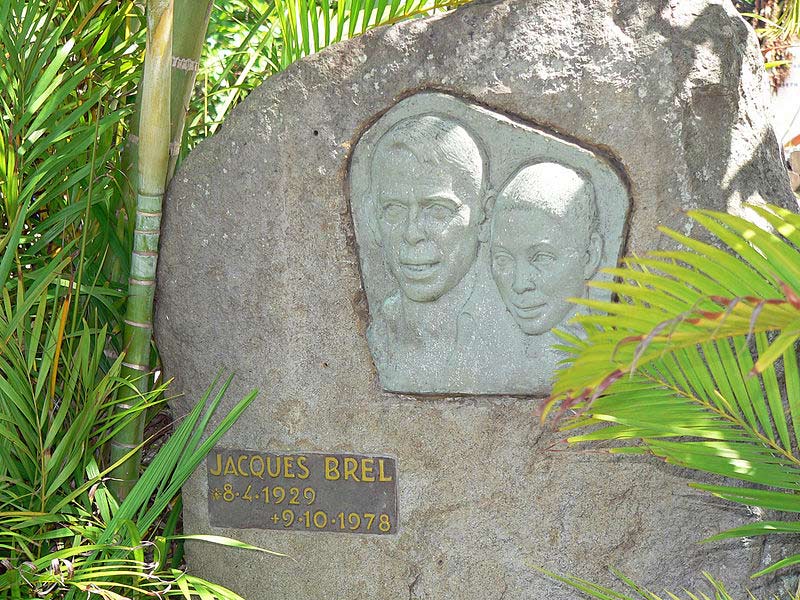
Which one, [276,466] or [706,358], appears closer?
[706,358]

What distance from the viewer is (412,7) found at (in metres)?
2.49

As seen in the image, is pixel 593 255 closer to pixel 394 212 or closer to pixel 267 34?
pixel 394 212

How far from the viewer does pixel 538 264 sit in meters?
1.99

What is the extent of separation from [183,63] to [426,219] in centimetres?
68

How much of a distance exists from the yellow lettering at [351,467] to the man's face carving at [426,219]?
0.39 meters

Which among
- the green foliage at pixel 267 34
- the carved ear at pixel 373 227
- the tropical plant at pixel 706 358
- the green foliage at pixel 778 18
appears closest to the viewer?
the tropical plant at pixel 706 358

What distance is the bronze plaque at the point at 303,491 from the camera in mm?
2152

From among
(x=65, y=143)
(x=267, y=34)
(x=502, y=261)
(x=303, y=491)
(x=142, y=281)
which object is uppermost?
(x=267, y=34)

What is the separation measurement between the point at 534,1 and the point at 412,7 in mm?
602

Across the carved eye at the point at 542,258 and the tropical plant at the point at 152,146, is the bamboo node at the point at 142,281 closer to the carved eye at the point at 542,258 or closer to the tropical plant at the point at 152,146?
the tropical plant at the point at 152,146

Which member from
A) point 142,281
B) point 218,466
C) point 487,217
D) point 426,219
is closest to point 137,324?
point 142,281

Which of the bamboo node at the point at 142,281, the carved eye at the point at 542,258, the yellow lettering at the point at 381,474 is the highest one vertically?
the carved eye at the point at 542,258

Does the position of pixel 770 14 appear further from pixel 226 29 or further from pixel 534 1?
pixel 534 1

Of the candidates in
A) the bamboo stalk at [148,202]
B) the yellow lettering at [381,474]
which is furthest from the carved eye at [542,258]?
the bamboo stalk at [148,202]
